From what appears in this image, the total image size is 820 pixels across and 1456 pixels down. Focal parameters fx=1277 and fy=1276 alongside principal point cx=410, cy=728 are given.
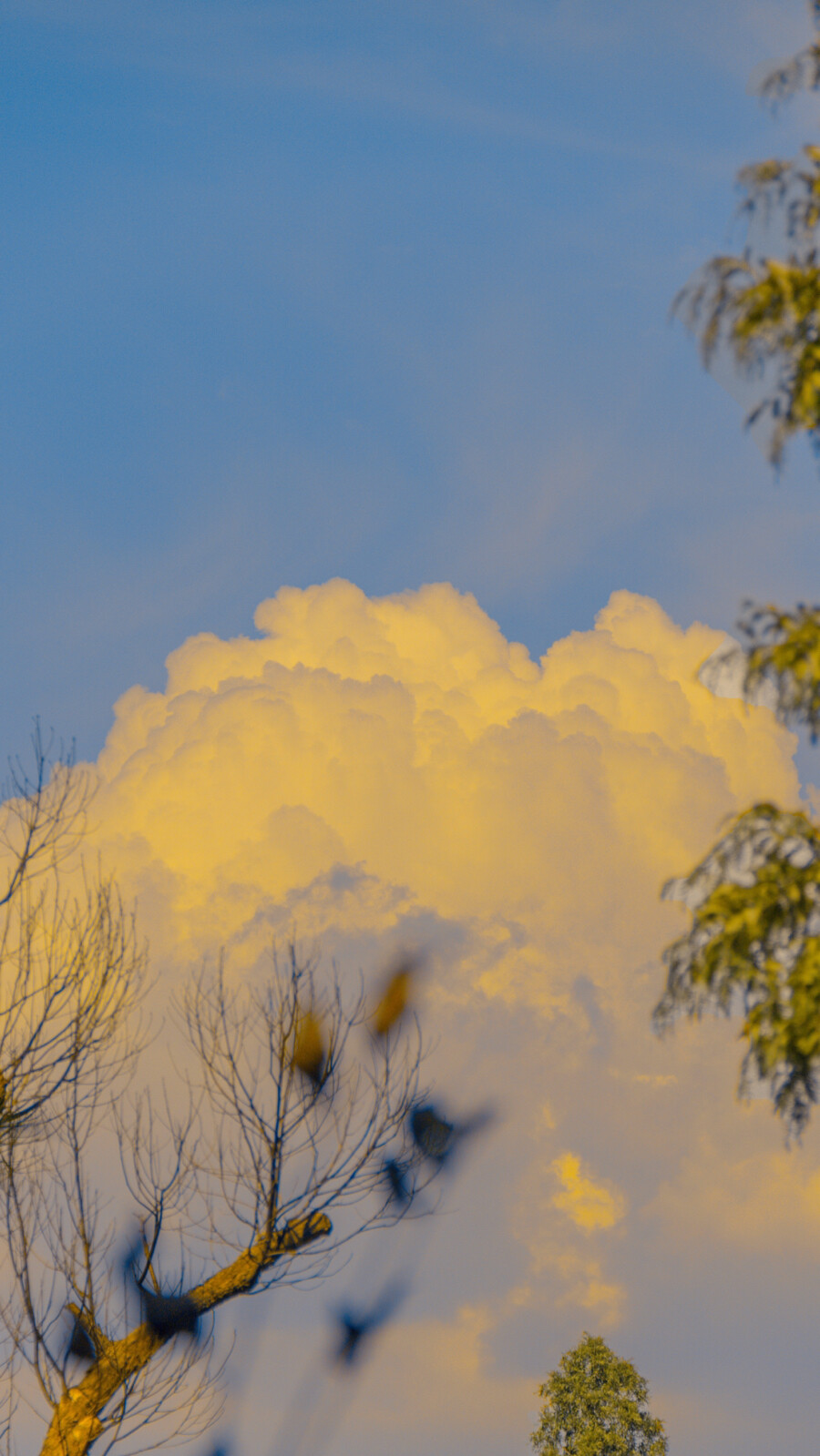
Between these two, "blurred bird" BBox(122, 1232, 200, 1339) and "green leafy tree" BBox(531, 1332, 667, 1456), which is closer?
"blurred bird" BBox(122, 1232, 200, 1339)

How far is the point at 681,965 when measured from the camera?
6.54 metres

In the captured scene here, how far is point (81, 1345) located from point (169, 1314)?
929 mm

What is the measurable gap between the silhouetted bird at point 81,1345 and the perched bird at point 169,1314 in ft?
2.00

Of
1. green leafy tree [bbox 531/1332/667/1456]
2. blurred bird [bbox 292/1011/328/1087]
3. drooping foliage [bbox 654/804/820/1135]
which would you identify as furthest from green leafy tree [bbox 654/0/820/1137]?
green leafy tree [bbox 531/1332/667/1456]

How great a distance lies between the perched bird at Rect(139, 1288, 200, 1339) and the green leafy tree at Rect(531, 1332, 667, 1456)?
1921 centimetres

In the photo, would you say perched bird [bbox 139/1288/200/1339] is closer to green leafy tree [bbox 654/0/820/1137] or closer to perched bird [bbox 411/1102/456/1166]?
perched bird [bbox 411/1102/456/1166]

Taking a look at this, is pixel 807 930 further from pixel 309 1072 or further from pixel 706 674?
pixel 309 1072

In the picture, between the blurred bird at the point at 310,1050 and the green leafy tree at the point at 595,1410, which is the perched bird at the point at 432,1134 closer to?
the blurred bird at the point at 310,1050

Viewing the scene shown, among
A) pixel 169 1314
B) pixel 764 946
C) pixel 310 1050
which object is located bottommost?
pixel 764 946

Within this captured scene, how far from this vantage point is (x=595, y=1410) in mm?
29125

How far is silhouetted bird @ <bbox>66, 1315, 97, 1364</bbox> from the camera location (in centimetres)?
1291

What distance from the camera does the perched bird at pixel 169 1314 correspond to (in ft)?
42.6

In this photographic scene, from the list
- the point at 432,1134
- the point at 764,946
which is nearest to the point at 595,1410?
the point at 432,1134

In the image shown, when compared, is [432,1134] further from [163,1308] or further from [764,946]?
[764,946]
